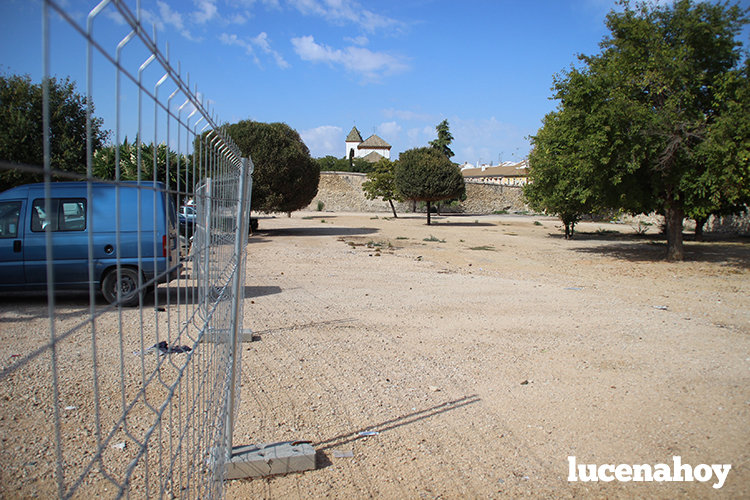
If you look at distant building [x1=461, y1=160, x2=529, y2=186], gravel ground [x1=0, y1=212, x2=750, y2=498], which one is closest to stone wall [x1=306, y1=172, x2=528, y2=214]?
distant building [x1=461, y1=160, x2=529, y2=186]

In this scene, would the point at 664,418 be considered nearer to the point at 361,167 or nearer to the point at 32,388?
the point at 32,388

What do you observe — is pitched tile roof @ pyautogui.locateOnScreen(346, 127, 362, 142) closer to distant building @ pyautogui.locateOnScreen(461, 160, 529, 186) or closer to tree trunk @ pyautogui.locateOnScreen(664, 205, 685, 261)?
distant building @ pyautogui.locateOnScreen(461, 160, 529, 186)

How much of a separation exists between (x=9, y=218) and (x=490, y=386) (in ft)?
19.5

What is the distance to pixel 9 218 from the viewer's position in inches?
243

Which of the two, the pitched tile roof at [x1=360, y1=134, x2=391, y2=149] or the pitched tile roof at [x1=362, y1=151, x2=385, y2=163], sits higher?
the pitched tile roof at [x1=360, y1=134, x2=391, y2=149]

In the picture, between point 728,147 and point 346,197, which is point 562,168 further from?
point 346,197

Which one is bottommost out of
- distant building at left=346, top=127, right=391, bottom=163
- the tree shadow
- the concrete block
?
the concrete block

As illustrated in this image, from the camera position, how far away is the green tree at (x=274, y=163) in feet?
76.5

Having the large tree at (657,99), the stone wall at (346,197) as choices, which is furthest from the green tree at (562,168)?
the stone wall at (346,197)

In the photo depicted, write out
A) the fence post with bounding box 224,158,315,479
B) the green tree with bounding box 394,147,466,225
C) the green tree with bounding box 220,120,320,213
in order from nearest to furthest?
1. the fence post with bounding box 224,158,315,479
2. the green tree with bounding box 220,120,320,213
3. the green tree with bounding box 394,147,466,225

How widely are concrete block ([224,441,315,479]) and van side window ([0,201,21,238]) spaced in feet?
13.7

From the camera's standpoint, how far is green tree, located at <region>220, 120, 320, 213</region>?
23.3m

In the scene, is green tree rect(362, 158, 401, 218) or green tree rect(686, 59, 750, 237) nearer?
green tree rect(686, 59, 750, 237)

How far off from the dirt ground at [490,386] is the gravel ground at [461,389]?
0.02 m
